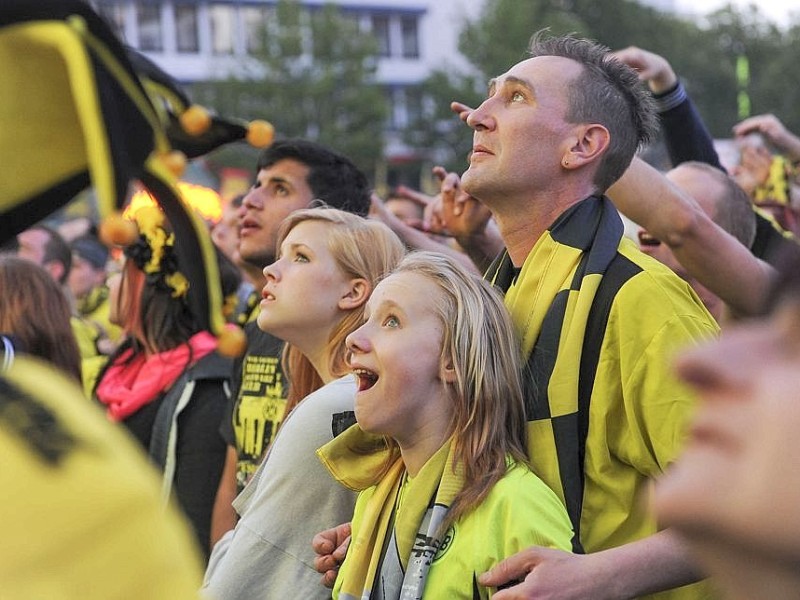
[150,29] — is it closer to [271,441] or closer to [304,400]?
[271,441]

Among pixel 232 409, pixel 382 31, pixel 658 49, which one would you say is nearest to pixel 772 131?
pixel 232 409

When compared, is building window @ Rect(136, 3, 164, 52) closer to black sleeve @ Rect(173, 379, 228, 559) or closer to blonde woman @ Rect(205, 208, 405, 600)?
black sleeve @ Rect(173, 379, 228, 559)

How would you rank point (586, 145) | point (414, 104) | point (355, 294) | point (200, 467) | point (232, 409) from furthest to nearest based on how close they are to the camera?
1. point (414, 104)
2. point (200, 467)
3. point (232, 409)
4. point (355, 294)
5. point (586, 145)

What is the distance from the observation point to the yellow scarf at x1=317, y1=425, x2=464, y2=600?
8.71ft

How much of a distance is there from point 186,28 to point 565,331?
55697mm

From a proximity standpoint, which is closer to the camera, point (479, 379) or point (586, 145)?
point (479, 379)

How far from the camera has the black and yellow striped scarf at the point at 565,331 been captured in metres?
2.71

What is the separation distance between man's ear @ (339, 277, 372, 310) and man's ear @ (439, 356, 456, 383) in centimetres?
94

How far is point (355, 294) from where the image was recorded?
12.5 ft

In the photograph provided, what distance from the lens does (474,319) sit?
2.84 m

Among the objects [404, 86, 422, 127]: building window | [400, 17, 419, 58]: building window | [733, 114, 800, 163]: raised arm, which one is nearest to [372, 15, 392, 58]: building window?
[400, 17, 419, 58]: building window

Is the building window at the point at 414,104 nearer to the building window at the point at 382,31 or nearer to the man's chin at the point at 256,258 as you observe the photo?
the building window at the point at 382,31

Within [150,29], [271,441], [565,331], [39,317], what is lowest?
[150,29]

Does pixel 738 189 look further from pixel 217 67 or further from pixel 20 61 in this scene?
pixel 217 67
